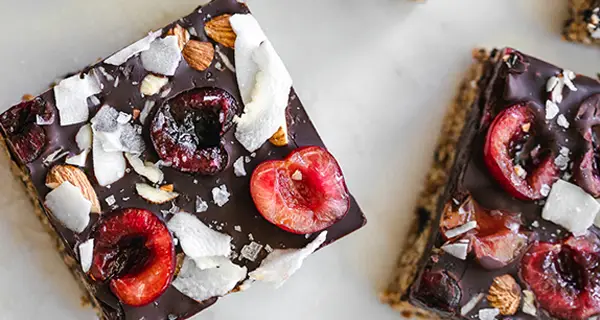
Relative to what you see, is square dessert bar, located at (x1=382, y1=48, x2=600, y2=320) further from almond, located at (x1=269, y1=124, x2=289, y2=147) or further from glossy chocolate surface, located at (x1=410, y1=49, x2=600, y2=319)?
almond, located at (x1=269, y1=124, x2=289, y2=147)

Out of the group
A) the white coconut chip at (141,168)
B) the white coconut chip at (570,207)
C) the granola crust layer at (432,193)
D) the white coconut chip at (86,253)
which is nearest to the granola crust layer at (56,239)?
the white coconut chip at (86,253)

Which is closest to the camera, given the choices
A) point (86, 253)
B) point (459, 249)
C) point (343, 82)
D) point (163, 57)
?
point (86, 253)

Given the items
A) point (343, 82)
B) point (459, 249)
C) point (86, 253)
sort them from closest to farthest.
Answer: point (86, 253) < point (459, 249) < point (343, 82)

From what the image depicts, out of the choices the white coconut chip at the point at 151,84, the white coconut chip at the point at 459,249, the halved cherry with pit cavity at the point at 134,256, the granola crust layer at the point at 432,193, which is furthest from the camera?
the granola crust layer at the point at 432,193

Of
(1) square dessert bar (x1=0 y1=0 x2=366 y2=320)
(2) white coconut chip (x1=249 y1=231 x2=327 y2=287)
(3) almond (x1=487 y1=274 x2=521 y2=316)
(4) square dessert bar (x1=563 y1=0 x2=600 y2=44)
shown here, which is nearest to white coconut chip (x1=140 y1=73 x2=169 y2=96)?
(1) square dessert bar (x1=0 y1=0 x2=366 y2=320)

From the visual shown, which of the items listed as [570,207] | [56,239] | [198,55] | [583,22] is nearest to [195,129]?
[198,55]

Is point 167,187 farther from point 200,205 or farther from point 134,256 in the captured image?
point 134,256

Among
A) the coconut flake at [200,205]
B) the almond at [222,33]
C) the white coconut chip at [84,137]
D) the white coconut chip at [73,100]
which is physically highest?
the almond at [222,33]

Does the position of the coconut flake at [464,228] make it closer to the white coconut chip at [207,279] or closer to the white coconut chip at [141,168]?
the white coconut chip at [207,279]

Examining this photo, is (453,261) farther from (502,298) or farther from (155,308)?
(155,308)
